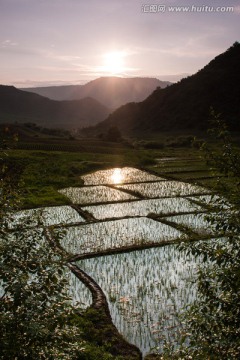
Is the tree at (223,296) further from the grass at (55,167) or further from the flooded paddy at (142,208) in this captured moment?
the grass at (55,167)

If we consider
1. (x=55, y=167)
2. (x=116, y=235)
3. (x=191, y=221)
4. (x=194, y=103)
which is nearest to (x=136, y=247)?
(x=116, y=235)

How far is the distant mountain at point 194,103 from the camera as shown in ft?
333

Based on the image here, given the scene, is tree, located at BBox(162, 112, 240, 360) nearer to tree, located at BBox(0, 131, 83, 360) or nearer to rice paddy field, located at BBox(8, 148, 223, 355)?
rice paddy field, located at BBox(8, 148, 223, 355)

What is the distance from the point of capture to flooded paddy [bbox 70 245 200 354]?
1032 centimetres

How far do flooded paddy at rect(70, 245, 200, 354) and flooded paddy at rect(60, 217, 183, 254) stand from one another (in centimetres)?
128

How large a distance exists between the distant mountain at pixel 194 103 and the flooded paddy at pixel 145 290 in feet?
261

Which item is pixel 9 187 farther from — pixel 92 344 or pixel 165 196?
pixel 165 196

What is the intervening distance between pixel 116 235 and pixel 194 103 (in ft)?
313

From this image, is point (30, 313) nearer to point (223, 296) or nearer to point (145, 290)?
point (223, 296)

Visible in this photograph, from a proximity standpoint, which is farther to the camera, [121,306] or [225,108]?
[225,108]

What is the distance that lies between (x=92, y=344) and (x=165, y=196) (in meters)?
19.8

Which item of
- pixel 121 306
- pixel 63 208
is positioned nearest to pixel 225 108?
pixel 63 208

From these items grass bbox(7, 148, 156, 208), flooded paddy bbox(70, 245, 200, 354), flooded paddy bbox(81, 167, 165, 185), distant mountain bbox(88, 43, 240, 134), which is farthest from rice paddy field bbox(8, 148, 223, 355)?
distant mountain bbox(88, 43, 240, 134)

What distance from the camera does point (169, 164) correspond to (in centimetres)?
4569
